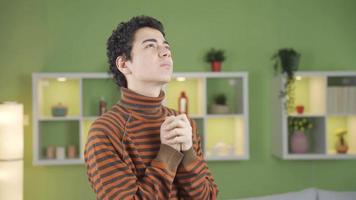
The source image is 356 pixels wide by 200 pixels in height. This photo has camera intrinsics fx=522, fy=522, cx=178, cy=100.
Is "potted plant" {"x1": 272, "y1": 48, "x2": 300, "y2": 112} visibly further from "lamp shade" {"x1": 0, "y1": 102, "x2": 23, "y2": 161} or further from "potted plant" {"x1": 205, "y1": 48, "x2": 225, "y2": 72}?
"lamp shade" {"x1": 0, "y1": 102, "x2": 23, "y2": 161}

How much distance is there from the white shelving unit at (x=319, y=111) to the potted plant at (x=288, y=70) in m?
0.04

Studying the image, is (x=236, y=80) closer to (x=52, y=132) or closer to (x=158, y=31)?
(x=52, y=132)

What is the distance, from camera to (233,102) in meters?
4.23

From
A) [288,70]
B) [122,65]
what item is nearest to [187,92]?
[288,70]

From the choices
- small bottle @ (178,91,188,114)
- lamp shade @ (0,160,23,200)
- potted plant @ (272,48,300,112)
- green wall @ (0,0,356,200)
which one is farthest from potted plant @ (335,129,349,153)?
lamp shade @ (0,160,23,200)

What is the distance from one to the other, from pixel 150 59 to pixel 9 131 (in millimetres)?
2704

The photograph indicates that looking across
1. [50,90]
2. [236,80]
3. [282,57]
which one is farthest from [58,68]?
[282,57]

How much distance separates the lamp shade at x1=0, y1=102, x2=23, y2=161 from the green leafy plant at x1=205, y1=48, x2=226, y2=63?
1509 millimetres

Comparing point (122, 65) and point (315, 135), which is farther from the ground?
point (122, 65)

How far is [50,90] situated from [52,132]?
332 mm

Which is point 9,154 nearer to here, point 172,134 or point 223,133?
point 223,133

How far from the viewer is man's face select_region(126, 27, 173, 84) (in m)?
1.23

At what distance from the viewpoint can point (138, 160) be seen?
1166mm

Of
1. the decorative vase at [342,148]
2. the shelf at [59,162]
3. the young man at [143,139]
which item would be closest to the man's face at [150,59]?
the young man at [143,139]
